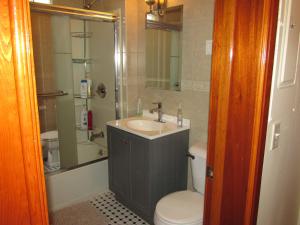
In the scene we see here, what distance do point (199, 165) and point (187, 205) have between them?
0.33m

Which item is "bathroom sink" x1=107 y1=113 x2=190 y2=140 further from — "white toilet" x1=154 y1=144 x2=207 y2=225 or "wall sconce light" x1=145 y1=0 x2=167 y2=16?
"wall sconce light" x1=145 y1=0 x2=167 y2=16

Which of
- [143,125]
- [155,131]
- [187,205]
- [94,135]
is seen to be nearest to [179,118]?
[155,131]

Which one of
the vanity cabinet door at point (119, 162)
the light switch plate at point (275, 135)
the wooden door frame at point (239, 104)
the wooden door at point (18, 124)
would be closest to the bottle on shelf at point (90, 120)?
the vanity cabinet door at point (119, 162)

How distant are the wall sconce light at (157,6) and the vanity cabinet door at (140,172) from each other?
1.24m

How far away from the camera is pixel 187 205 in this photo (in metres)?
1.80

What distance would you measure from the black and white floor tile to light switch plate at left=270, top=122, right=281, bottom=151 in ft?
4.81

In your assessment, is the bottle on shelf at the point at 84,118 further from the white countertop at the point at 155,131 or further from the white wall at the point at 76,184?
the white countertop at the point at 155,131

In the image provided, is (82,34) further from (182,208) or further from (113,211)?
(182,208)

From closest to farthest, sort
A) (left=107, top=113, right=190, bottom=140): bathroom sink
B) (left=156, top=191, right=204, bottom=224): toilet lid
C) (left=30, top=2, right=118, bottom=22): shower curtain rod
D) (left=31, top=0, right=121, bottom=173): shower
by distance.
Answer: (left=156, top=191, right=204, bottom=224): toilet lid
(left=107, top=113, right=190, bottom=140): bathroom sink
(left=30, top=2, right=118, bottom=22): shower curtain rod
(left=31, top=0, right=121, bottom=173): shower

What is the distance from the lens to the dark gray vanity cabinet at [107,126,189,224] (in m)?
2.02

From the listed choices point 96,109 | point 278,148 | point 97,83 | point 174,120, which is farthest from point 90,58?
point 278,148

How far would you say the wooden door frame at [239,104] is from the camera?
0.95 m

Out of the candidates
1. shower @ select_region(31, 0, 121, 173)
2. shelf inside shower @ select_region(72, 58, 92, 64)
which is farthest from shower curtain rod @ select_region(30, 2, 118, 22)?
shelf inside shower @ select_region(72, 58, 92, 64)

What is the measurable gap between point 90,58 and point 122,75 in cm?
73
